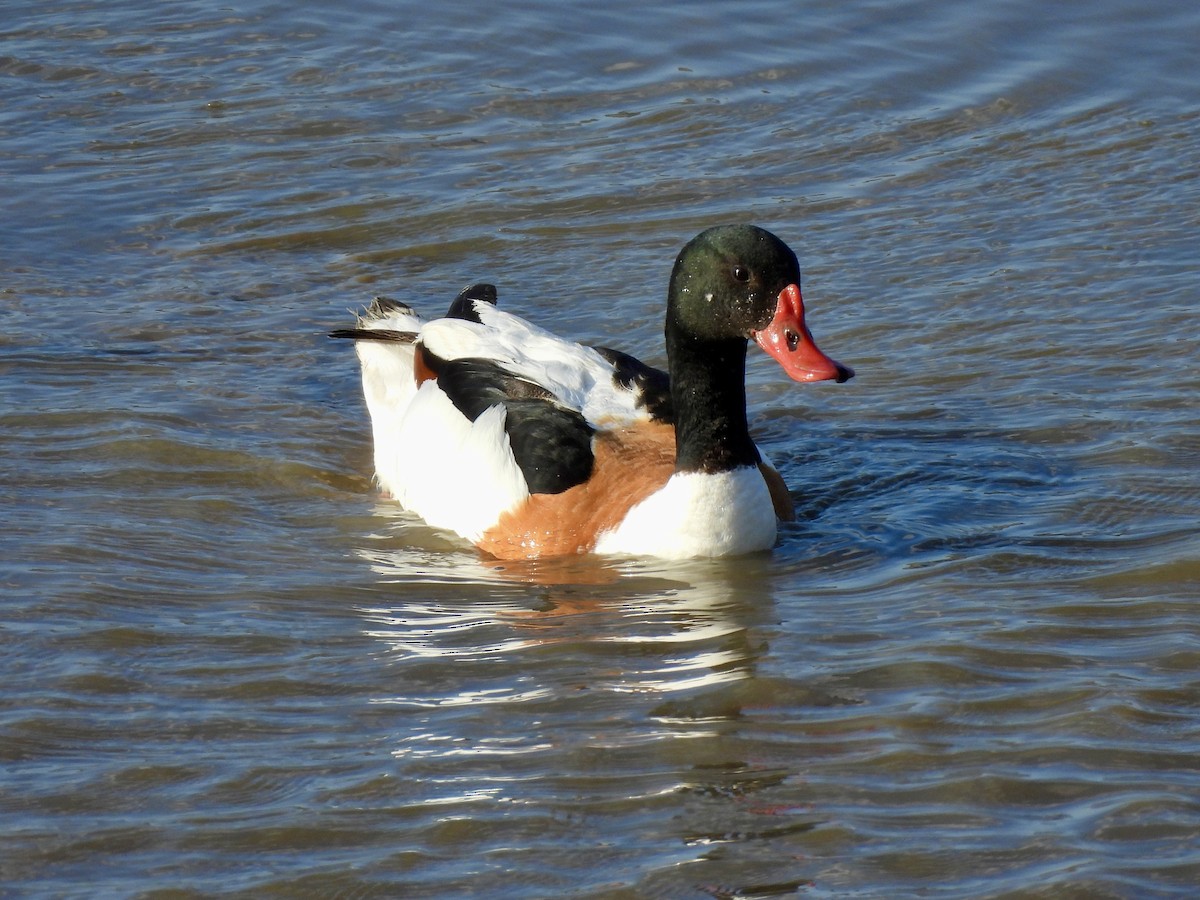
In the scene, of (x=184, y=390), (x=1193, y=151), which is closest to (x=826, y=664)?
(x=184, y=390)

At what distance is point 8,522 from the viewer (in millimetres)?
7352

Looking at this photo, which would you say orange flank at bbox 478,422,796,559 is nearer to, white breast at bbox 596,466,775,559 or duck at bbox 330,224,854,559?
duck at bbox 330,224,854,559

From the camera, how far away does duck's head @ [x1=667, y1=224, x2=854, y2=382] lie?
22.7ft

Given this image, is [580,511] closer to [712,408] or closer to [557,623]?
[712,408]

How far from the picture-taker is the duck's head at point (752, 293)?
22.7 ft

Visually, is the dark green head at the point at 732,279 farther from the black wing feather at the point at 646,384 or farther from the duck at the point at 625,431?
the black wing feather at the point at 646,384

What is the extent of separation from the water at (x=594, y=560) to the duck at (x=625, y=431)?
0.18m

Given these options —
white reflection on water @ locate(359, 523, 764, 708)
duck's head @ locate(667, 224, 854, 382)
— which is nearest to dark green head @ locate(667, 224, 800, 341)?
duck's head @ locate(667, 224, 854, 382)

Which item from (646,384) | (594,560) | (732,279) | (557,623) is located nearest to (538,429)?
(594,560)

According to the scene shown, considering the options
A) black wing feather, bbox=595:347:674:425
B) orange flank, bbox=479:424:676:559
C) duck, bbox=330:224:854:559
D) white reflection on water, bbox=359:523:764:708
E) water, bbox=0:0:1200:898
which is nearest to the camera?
water, bbox=0:0:1200:898

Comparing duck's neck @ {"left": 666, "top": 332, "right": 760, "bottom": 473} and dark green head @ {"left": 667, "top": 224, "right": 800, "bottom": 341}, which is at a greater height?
dark green head @ {"left": 667, "top": 224, "right": 800, "bottom": 341}

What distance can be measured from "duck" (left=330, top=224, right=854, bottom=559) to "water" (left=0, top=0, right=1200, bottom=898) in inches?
7.2

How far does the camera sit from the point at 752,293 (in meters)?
7.01

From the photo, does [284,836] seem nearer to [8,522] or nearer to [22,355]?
[8,522]
